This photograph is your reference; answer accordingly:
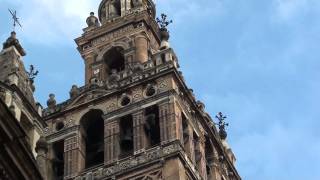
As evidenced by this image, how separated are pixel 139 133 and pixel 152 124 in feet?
4.49

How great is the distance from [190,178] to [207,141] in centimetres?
631

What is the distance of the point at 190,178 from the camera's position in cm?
4347

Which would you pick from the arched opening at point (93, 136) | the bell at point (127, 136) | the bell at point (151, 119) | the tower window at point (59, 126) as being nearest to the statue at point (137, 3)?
the arched opening at point (93, 136)

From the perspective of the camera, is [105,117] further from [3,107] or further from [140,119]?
[3,107]

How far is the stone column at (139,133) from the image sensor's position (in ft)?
146

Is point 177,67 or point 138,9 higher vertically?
point 138,9

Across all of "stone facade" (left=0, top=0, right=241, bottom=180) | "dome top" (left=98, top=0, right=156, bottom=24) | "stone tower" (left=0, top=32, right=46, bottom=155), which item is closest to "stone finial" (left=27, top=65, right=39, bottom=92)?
"stone tower" (left=0, top=32, right=46, bottom=155)

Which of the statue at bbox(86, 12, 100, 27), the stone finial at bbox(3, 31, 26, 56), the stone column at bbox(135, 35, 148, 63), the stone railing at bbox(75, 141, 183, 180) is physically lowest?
the stone finial at bbox(3, 31, 26, 56)

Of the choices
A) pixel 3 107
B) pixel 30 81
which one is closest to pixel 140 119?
pixel 30 81

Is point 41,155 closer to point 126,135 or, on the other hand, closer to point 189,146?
point 189,146

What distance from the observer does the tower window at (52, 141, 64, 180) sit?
4712 cm

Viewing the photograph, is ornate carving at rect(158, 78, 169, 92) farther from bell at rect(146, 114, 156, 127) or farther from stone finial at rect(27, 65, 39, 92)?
stone finial at rect(27, 65, 39, 92)

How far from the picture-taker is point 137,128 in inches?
1800

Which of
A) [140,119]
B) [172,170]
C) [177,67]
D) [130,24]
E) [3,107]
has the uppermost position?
[130,24]
